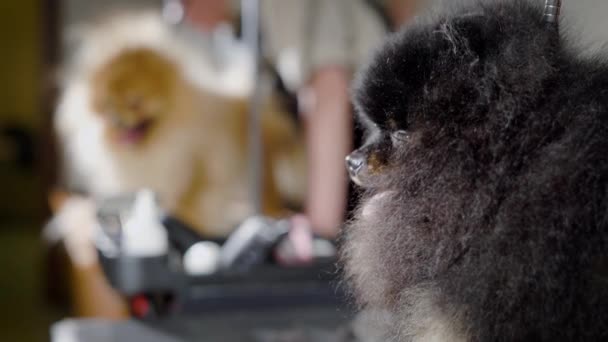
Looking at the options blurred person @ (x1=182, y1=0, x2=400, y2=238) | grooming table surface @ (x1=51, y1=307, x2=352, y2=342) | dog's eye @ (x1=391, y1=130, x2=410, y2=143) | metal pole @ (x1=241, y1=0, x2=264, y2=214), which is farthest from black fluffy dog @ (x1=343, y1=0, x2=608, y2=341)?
metal pole @ (x1=241, y1=0, x2=264, y2=214)

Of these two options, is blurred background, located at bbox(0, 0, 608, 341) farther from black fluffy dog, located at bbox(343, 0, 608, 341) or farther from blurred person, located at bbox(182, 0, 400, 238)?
black fluffy dog, located at bbox(343, 0, 608, 341)

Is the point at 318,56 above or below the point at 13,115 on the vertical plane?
above

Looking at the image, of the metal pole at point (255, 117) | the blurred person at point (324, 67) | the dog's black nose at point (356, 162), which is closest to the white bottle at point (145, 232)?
the blurred person at point (324, 67)

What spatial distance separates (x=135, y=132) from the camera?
166 centimetres

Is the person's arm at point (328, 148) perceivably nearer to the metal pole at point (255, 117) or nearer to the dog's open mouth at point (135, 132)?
the metal pole at point (255, 117)

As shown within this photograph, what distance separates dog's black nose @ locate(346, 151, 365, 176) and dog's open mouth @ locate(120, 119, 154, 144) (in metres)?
1.26

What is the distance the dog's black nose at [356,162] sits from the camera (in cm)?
44

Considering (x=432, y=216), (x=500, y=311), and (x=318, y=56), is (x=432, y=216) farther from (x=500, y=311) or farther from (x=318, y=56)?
(x=318, y=56)

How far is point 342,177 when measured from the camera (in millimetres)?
1392

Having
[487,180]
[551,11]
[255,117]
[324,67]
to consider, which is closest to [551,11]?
[551,11]

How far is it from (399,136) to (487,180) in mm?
64

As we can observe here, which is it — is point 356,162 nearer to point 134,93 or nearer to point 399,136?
point 399,136

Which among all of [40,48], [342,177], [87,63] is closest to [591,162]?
[342,177]

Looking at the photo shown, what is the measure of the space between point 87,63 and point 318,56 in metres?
0.64
